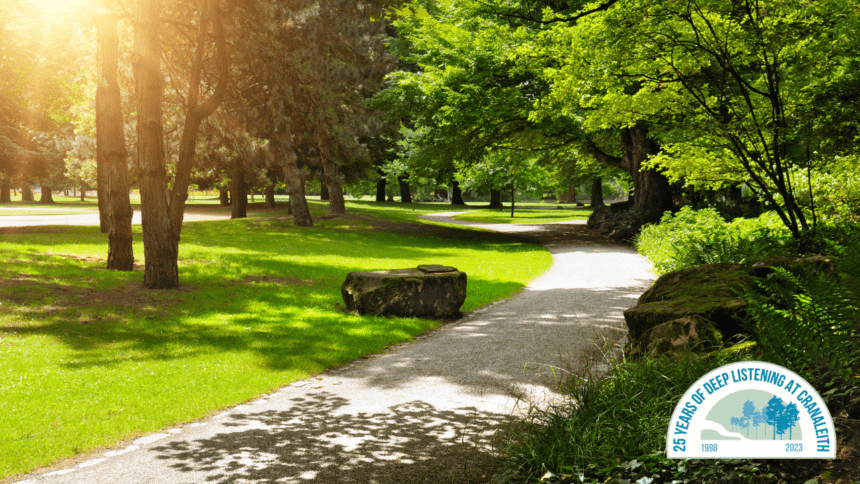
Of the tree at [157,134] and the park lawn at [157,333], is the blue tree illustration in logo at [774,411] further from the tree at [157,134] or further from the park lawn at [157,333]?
the tree at [157,134]

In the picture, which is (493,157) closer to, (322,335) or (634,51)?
(634,51)

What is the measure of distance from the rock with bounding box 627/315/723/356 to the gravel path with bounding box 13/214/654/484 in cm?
86

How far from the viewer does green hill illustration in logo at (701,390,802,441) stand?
117 inches

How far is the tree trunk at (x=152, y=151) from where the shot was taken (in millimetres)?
11344

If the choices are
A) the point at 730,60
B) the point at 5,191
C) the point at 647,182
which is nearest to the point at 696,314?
the point at 730,60

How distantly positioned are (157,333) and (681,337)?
7652mm

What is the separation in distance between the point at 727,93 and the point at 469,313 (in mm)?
6174

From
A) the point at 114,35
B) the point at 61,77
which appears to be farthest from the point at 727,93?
the point at 61,77

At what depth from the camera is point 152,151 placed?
37.8 ft

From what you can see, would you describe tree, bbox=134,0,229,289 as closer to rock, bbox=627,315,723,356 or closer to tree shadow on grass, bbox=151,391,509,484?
tree shadow on grass, bbox=151,391,509,484

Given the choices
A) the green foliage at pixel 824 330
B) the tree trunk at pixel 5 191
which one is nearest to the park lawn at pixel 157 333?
the green foliage at pixel 824 330

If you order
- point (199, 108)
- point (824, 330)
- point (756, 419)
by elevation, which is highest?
point (199, 108)

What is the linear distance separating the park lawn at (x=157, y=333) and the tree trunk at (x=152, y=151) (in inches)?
25.4

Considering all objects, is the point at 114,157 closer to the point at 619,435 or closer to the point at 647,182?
the point at 619,435
